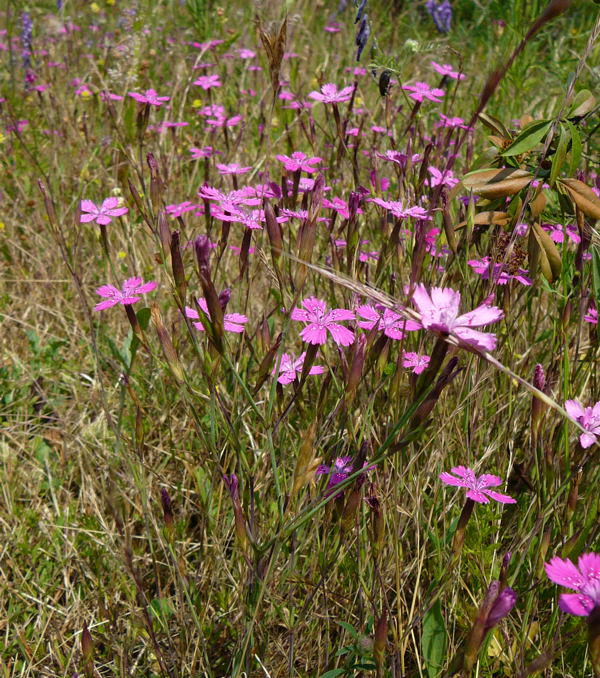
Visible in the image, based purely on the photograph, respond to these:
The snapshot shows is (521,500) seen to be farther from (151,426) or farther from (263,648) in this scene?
(151,426)

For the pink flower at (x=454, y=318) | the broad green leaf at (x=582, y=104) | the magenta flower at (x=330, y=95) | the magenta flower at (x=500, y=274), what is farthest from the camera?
the magenta flower at (x=330, y=95)

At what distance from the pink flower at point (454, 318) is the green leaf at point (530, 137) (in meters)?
0.32

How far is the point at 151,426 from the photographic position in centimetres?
161

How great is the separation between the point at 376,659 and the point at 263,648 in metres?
0.26

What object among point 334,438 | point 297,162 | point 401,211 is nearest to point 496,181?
A: point 401,211

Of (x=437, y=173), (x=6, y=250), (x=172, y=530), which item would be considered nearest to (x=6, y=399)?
(x=6, y=250)

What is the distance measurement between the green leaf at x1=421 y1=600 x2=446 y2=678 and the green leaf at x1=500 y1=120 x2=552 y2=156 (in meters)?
0.67

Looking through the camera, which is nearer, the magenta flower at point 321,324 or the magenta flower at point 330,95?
the magenta flower at point 321,324

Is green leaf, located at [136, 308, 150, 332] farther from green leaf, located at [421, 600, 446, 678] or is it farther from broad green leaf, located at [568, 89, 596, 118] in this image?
broad green leaf, located at [568, 89, 596, 118]

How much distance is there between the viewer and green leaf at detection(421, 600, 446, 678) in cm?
100

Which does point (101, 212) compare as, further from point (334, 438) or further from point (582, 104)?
point (582, 104)

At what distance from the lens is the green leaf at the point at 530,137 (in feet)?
3.21

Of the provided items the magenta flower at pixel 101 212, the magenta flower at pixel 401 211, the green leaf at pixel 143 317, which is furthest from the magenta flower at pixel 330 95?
the green leaf at pixel 143 317

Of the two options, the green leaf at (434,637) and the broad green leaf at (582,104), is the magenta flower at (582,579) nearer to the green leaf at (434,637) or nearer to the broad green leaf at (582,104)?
the green leaf at (434,637)
